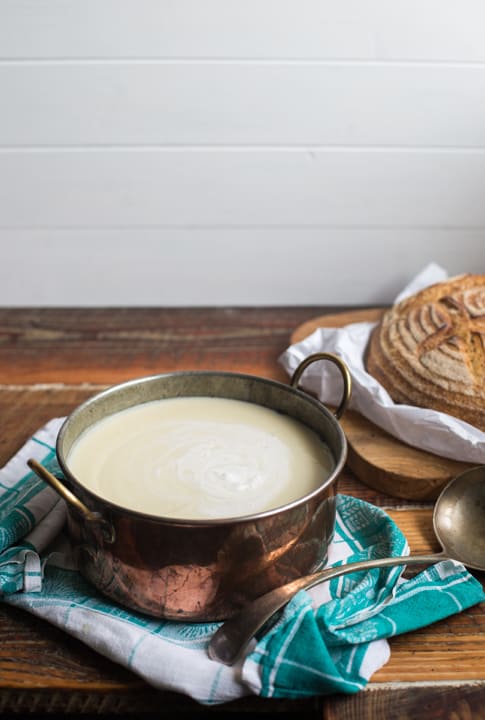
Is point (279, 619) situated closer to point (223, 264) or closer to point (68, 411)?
point (68, 411)

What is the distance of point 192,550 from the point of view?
2.62 feet

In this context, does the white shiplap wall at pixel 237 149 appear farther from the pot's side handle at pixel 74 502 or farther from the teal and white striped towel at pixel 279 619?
the pot's side handle at pixel 74 502

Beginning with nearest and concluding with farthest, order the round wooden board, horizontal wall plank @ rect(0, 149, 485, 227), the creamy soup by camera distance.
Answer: the creamy soup, the round wooden board, horizontal wall plank @ rect(0, 149, 485, 227)

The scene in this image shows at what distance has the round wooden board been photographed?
1.13m

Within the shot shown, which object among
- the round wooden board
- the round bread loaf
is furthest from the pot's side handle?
the round bread loaf

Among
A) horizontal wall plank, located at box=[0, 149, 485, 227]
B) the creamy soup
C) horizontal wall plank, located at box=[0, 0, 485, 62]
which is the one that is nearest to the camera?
the creamy soup

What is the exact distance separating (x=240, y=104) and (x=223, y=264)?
355 mm

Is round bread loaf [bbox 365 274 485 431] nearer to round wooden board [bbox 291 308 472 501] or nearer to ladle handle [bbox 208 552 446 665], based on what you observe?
round wooden board [bbox 291 308 472 501]

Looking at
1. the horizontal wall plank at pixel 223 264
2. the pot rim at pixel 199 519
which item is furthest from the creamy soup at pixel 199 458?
the horizontal wall plank at pixel 223 264

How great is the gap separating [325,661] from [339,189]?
1.17m

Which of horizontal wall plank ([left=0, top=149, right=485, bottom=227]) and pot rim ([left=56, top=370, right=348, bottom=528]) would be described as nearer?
pot rim ([left=56, top=370, right=348, bottom=528])

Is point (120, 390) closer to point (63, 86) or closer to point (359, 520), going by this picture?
point (359, 520)

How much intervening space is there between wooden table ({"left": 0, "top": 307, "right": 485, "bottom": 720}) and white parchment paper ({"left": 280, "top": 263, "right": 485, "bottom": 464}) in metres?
0.09

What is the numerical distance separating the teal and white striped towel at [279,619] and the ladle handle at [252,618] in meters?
0.01
